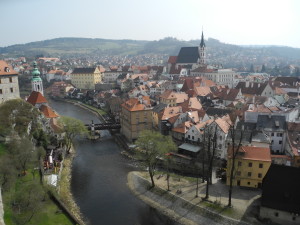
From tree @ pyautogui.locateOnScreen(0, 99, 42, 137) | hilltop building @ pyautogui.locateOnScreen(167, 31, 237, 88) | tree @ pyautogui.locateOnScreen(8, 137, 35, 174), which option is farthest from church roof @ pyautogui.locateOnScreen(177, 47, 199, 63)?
tree @ pyautogui.locateOnScreen(8, 137, 35, 174)

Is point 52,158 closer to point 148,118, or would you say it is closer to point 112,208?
point 112,208

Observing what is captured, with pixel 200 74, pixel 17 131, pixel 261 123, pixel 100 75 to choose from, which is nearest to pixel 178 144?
pixel 261 123

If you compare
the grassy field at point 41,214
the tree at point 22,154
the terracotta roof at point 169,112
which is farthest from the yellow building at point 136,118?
the grassy field at point 41,214

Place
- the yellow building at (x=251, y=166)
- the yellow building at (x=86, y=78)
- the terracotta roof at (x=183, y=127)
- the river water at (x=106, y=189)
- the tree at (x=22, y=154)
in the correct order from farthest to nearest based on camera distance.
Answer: the yellow building at (x=86, y=78), the terracotta roof at (x=183, y=127), the yellow building at (x=251, y=166), the tree at (x=22, y=154), the river water at (x=106, y=189)

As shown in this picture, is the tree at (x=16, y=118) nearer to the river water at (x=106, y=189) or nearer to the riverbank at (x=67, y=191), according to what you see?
the riverbank at (x=67, y=191)

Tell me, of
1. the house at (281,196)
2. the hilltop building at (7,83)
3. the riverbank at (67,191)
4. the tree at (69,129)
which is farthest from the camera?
the hilltop building at (7,83)

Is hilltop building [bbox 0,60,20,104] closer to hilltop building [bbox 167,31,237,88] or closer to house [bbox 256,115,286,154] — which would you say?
house [bbox 256,115,286,154]
